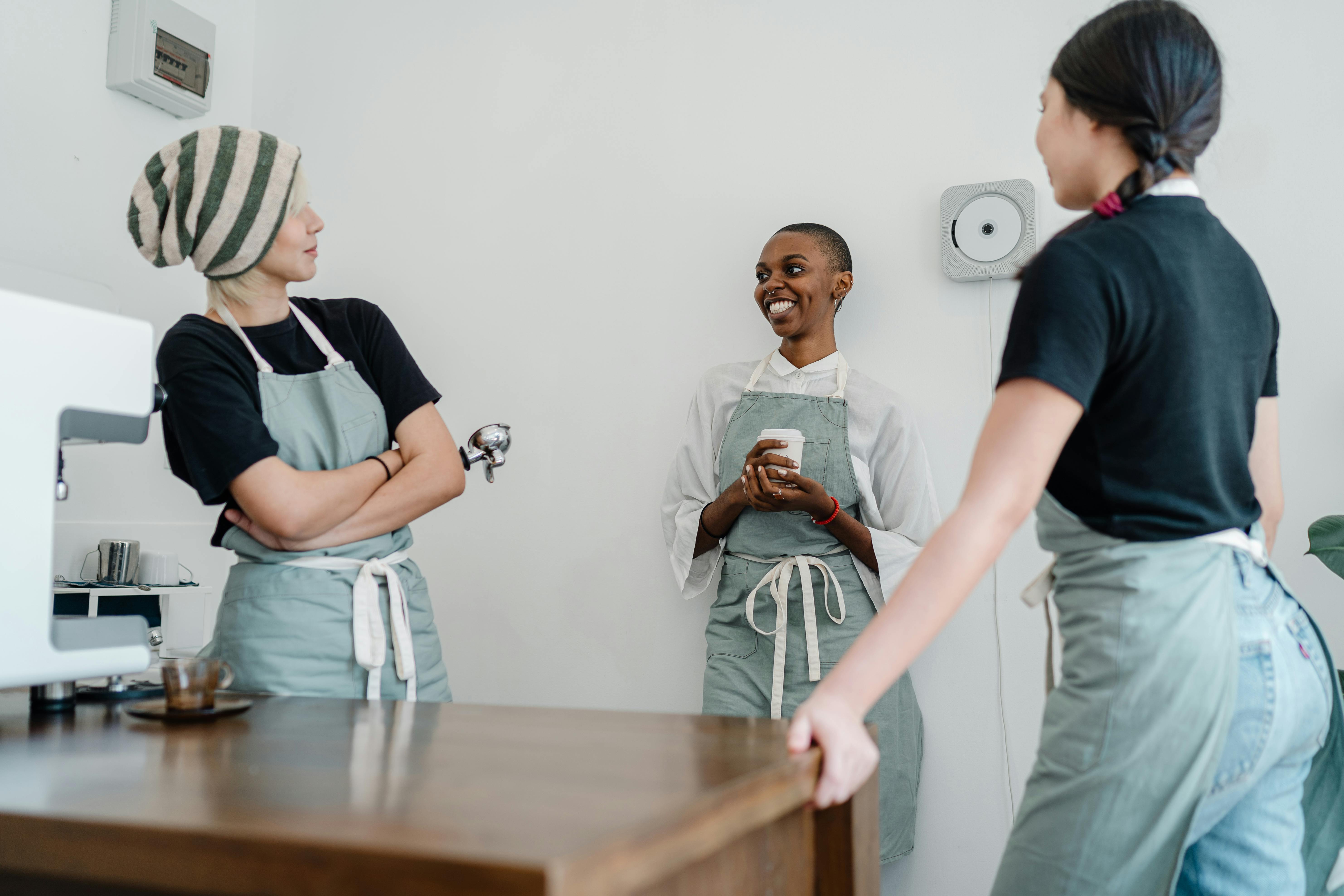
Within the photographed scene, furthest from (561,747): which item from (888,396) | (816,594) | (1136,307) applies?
(888,396)

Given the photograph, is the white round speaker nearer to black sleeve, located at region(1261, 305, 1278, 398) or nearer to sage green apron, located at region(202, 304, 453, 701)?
black sleeve, located at region(1261, 305, 1278, 398)

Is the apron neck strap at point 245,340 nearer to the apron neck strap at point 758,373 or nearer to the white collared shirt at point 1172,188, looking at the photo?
the apron neck strap at point 758,373

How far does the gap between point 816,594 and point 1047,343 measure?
1350 millimetres

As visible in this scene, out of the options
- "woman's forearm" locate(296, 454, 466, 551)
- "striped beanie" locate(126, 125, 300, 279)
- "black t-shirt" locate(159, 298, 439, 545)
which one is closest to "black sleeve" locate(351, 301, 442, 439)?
"black t-shirt" locate(159, 298, 439, 545)

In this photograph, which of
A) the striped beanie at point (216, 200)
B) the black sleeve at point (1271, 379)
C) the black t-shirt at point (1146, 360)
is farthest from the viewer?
the striped beanie at point (216, 200)

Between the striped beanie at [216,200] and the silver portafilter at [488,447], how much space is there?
0.50 m

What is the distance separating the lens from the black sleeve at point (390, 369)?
5.67 ft

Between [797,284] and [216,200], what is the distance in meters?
1.24

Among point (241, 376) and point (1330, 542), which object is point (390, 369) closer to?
point (241, 376)

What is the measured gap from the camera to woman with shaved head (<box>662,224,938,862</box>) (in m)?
2.19

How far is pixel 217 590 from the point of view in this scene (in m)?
3.03

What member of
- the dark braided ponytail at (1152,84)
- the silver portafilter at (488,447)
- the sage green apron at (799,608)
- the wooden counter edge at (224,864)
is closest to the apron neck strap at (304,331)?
the silver portafilter at (488,447)

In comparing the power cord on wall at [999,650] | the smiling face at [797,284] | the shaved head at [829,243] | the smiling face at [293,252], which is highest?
the shaved head at [829,243]

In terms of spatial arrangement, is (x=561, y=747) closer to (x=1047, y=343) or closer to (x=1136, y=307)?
(x=1047, y=343)
